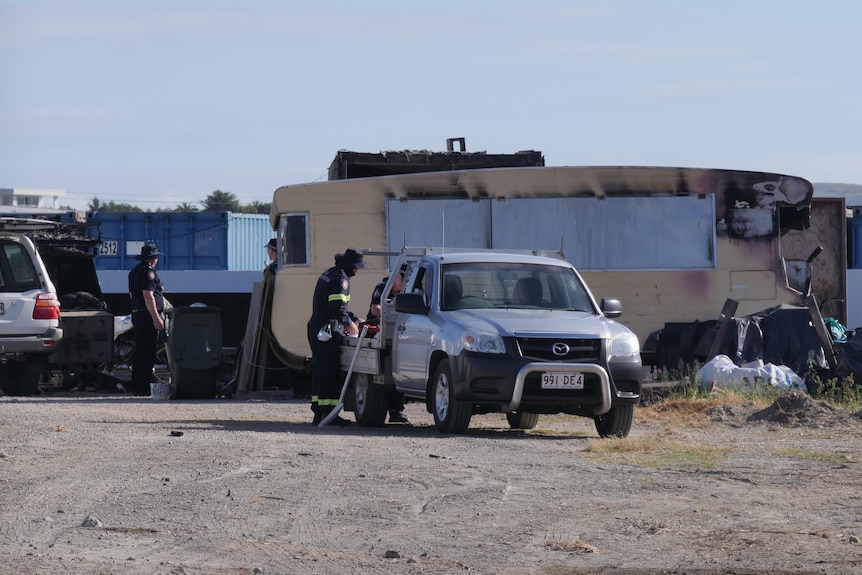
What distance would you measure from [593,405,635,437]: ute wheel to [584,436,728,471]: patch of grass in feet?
1.14

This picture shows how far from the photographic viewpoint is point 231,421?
575 inches

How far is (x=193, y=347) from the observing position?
715 inches

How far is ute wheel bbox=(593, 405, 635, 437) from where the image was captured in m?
12.7

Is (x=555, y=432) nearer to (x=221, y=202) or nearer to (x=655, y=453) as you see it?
(x=655, y=453)

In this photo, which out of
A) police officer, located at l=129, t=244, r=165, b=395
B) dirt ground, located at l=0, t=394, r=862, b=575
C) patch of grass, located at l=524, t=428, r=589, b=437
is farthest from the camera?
police officer, located at l=129, t=244, r=165, b=395

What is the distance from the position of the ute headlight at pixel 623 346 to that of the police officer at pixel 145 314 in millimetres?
7690

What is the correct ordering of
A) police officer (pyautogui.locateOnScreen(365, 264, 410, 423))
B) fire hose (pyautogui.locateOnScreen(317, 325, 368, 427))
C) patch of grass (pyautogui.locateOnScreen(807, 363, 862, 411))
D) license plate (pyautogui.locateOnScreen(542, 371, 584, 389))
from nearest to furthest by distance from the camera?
license plate (pyautogui.locateOnScreen(542, 371, 584, 389)) → fire hose (pyautogui.locateOnScreen(317, 325, 368, 427)) → police officer (pyautogui.locateOnScreen(365, 264, 410, 423)) → patch of grass (pyautogui.locateOnScreen(807, 363, 862, 411))

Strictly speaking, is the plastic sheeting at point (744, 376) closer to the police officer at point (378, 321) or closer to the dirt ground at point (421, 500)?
the dirt ground at point (421, 500)

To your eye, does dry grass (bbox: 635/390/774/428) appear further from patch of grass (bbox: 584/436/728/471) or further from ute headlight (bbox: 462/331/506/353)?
ute headlight (bbox: 462/331/506/353)

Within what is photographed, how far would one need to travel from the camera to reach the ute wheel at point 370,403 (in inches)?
552

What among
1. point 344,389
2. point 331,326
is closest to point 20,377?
point 331,326

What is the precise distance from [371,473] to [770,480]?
2613mm

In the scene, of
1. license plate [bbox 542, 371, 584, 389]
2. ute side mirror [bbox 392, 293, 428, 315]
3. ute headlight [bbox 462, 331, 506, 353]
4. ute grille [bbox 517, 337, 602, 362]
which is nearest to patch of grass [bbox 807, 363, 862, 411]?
ute grille [bbox 517, 337, 602, 362]

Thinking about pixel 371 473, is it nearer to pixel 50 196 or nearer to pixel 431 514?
pixel 431 514
